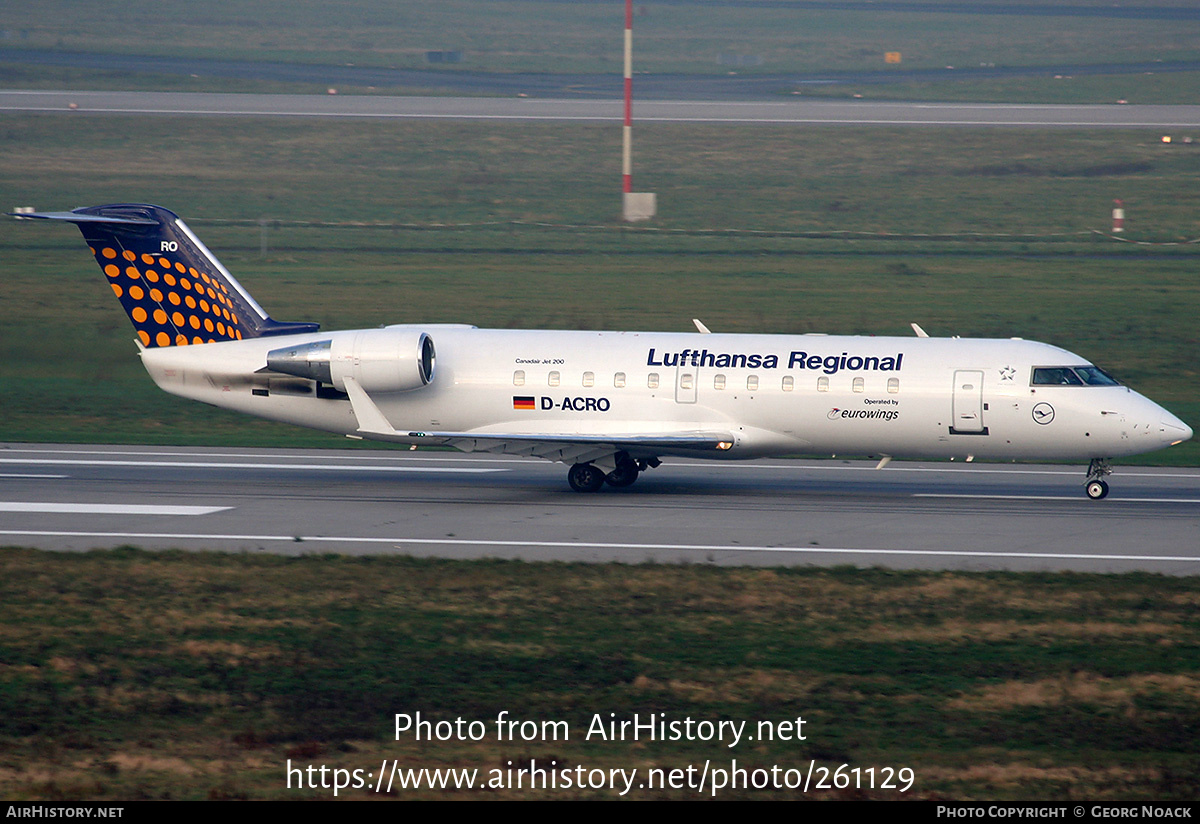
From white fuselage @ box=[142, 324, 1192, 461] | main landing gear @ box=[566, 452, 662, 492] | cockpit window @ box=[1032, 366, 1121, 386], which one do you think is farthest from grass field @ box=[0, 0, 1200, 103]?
main landing gear @ box=[566, 452, 662, 492]

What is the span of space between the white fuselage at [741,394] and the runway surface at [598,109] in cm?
4621

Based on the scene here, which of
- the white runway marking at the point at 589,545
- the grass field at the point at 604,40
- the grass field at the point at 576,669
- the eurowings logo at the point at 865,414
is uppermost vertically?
the grass field at the point at 604,40

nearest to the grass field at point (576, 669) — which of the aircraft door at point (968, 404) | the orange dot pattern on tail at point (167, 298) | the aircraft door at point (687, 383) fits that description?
the aircraft door at point (968, 404)

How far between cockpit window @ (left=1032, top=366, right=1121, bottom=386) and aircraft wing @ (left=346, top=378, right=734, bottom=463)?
6.18 m

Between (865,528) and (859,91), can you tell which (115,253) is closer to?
(865,528)

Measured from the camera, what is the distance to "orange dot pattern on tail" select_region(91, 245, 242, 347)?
95.0ft

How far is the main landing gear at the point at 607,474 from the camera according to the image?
28.2 m

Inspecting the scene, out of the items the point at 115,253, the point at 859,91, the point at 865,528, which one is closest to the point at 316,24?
the point at 859,91

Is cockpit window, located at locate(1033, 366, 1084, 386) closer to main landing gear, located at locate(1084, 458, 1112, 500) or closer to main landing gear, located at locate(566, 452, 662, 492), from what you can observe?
main landing gear, located at locate(1084, 458, 1112, 500)

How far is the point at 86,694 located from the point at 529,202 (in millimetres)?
48656

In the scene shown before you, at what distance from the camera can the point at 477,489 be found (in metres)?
28.6

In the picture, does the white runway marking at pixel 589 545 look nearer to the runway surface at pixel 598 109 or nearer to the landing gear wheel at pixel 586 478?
the landing gear wheel at pixel 586 478
